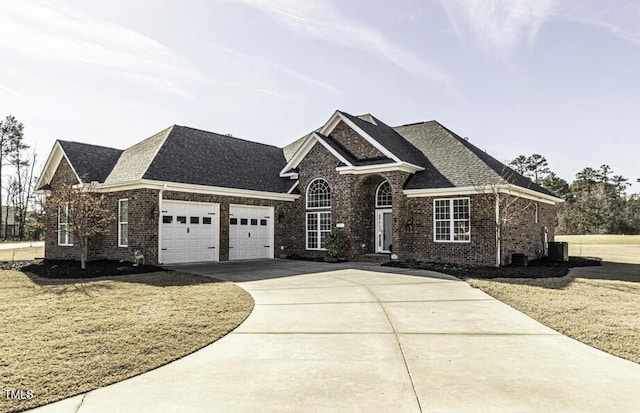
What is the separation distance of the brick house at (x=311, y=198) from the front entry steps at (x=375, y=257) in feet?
0.76

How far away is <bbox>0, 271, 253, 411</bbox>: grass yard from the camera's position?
4988mm

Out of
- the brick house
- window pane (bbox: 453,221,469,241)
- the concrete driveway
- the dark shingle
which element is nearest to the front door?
the brick house

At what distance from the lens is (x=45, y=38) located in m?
11.9

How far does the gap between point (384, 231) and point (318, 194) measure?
142 inches

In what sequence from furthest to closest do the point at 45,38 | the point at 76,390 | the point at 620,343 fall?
the point at 45,38, the point at 620,343, the point at 76,390

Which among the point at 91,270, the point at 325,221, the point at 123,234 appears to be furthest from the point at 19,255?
the point at 325,221

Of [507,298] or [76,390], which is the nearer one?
[76,390]

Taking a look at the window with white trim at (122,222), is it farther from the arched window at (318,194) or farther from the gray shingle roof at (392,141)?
the gray shingle roof at (392,141)

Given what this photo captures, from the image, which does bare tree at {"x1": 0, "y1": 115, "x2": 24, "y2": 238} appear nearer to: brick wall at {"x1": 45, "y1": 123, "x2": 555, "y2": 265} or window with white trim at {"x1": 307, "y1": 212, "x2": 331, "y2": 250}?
brick wall at {"x1": 45, "y1": 123, "x2": 555, "y2": 265}

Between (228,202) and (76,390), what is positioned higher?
(228,202)

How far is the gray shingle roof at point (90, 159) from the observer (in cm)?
1962

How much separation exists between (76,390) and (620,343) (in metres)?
6.97

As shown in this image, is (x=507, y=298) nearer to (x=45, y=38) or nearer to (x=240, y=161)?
(x=45, y=38)

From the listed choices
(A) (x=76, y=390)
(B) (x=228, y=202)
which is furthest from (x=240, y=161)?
(A) (x=76, y=390)
